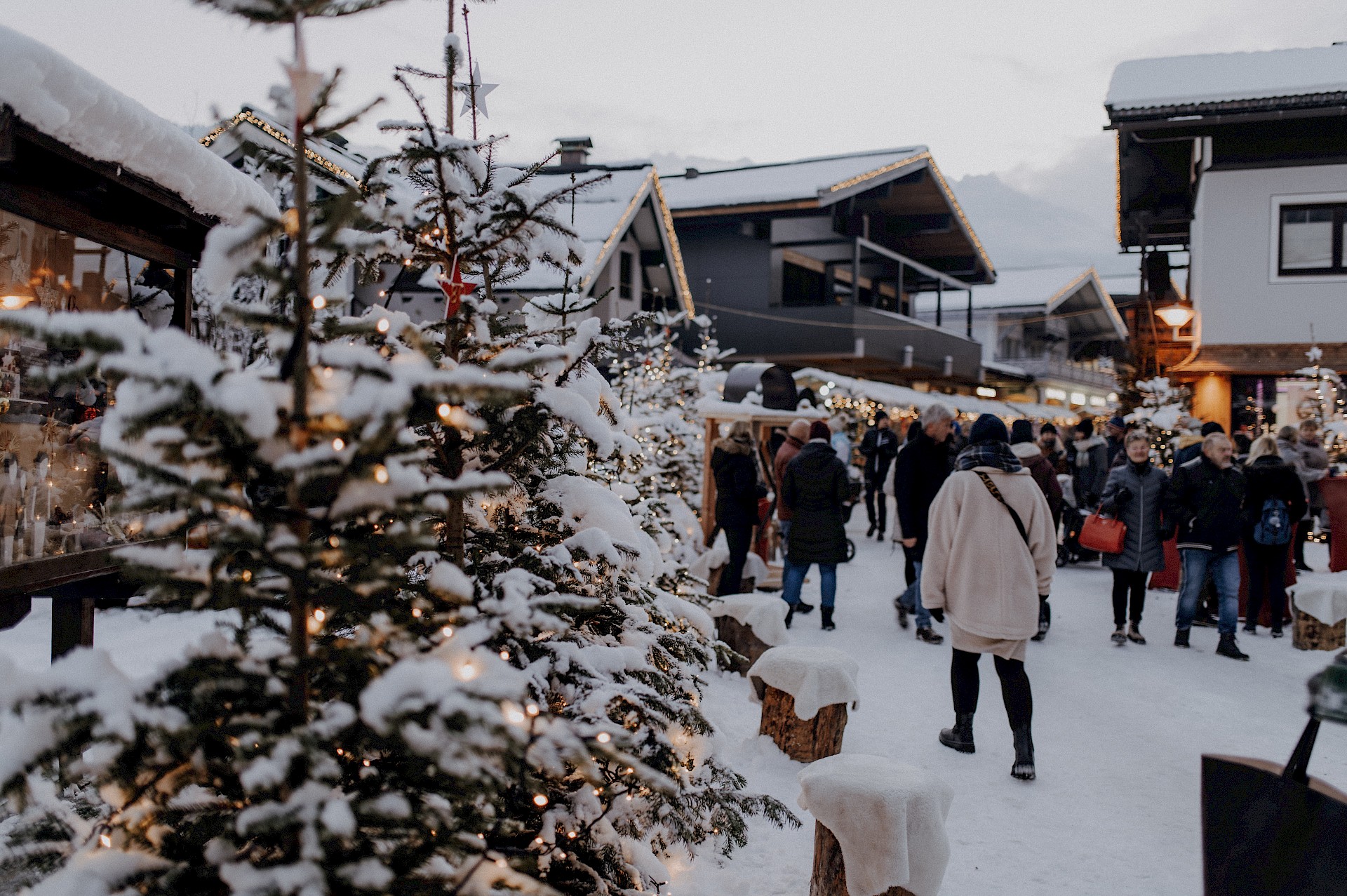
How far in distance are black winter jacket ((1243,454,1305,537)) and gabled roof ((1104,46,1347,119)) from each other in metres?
8.49

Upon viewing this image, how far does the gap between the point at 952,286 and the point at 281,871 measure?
3208cm

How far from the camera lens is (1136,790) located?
4.96m

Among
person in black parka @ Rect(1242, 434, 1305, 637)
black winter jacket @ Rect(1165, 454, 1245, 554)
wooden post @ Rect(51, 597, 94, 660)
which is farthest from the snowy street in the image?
wooden post @ Rect(51, 597, 94, 660)

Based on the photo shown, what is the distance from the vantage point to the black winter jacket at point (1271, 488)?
8172mm

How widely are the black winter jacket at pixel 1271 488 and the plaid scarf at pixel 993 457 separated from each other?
169 inches

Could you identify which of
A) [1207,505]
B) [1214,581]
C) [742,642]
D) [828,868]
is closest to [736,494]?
[742,642]

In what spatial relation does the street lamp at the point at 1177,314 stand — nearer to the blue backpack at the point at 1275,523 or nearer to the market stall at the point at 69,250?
the blue backpack at the point at 1275,523

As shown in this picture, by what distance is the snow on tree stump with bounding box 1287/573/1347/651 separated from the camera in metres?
7.89

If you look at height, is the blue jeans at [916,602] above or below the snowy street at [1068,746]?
above

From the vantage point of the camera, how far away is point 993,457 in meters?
5.18

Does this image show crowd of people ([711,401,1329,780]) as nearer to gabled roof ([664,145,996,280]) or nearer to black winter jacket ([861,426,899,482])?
black winter jacket ([861,426,899,482])

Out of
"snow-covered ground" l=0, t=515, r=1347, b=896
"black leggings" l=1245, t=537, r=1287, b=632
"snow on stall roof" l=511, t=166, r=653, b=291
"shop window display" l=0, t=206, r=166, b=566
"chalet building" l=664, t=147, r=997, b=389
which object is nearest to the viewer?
"snow-covered ground" l=0, t=515, r=1347, b=896

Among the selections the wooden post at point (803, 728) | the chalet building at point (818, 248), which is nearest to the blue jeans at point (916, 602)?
the wooden post at point (803, 728)

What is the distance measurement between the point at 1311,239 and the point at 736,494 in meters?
11.9
